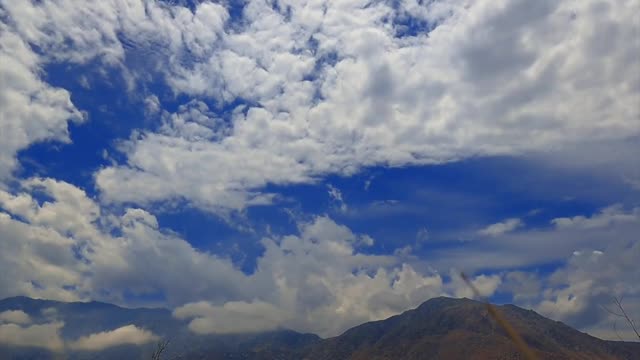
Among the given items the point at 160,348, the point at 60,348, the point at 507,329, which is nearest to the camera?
the point at 507,329

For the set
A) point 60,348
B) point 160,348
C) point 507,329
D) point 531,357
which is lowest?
point 531,357

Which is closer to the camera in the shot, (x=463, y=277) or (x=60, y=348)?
(x=463, y=277)

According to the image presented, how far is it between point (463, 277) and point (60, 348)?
49430 millimetres

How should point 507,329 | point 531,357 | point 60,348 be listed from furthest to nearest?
point 60,348
point 507,329
point 531,357

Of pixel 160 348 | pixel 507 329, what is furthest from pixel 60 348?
pixel 507 329

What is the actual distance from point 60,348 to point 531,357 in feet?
163

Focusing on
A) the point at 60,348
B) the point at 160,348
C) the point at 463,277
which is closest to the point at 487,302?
the point at 463,277

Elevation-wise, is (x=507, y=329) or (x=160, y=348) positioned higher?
(x=160, y=348)

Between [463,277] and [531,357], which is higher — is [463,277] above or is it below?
above

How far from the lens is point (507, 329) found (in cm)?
572

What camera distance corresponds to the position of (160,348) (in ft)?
281

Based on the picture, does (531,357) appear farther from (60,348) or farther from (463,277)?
(60,348)

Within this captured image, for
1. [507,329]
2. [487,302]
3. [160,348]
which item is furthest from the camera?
[160,348]

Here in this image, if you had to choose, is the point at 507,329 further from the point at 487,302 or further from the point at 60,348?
the point at 60,348
